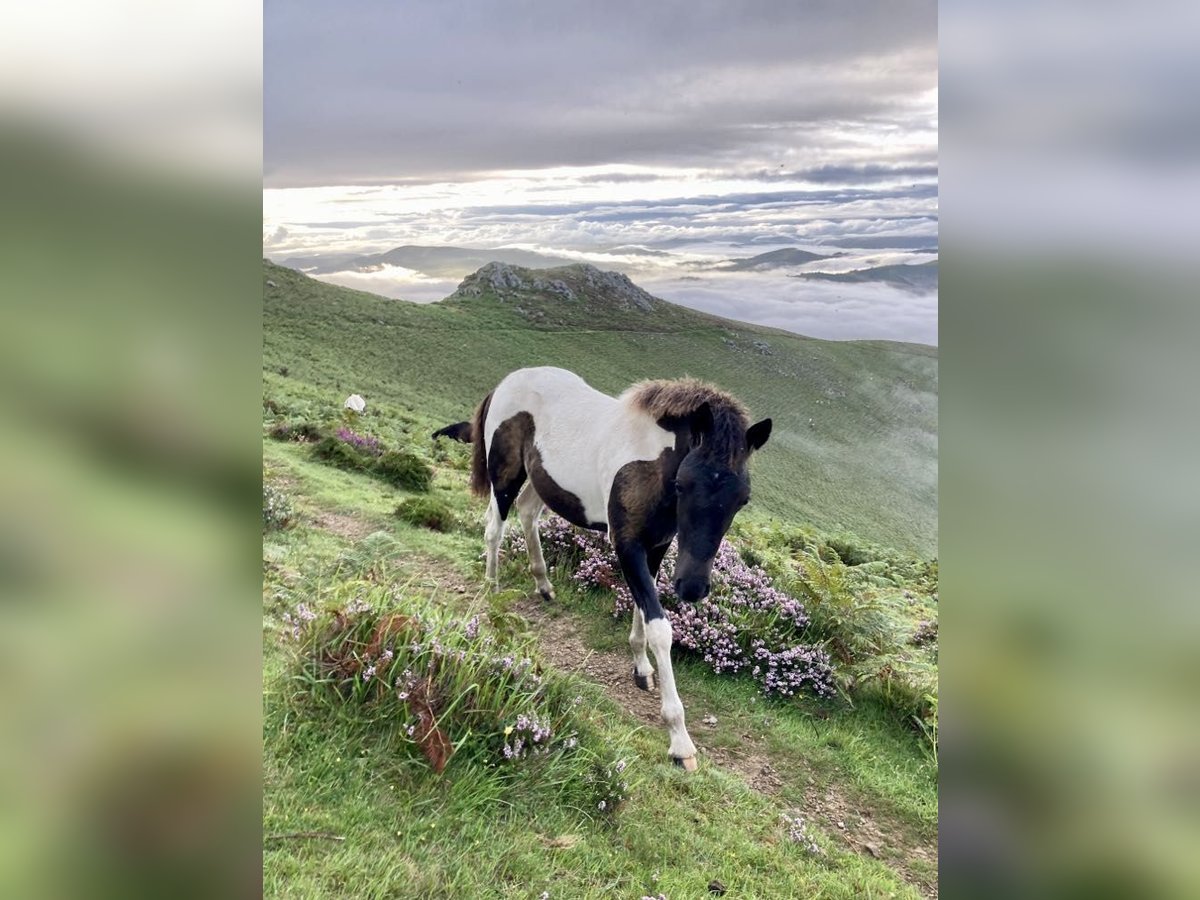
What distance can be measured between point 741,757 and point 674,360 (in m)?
1.57

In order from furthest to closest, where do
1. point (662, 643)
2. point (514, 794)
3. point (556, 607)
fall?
point (556, 607)
point (662, 643)
point (514, 794)

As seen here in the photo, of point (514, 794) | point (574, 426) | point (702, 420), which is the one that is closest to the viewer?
point (514, 794)

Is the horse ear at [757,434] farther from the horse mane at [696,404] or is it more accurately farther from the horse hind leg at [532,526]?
the horse hind leg at [532,526]

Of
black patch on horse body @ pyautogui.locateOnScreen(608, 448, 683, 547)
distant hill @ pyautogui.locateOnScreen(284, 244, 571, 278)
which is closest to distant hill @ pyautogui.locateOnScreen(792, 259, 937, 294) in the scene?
black patch on horse body @ pyautogui.locateOnScreen(608, 448, 683, 547)

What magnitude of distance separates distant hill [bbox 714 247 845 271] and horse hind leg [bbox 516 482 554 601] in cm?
130

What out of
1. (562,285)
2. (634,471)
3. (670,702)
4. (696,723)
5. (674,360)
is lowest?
(696,723)

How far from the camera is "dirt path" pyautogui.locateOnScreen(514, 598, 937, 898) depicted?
2727 millimetres

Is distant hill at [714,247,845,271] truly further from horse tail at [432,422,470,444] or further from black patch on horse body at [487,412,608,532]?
horse tail at [432,422,470,444]

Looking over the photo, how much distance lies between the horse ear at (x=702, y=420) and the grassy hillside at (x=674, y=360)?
30 centimetres

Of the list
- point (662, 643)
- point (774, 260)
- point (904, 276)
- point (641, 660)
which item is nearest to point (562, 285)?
point (774, 260)

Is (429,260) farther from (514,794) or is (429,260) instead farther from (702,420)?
(514,794)

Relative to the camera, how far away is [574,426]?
3141mm

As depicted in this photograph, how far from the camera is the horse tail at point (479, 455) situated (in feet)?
10.8
